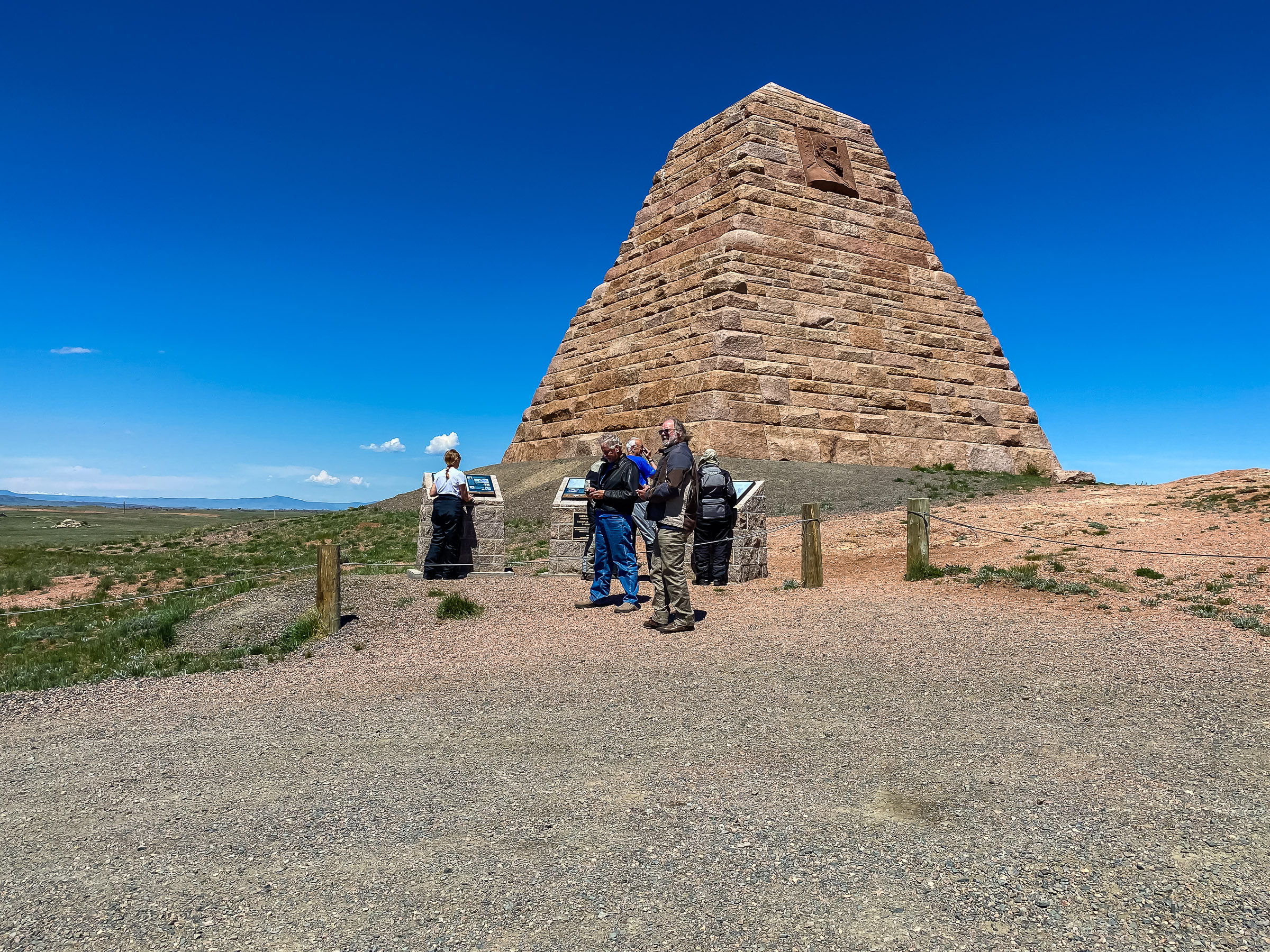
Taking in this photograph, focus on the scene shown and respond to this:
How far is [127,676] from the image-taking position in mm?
6887

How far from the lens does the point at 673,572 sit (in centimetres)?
782

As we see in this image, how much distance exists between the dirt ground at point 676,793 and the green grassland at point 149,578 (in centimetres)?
73

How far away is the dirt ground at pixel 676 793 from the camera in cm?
289

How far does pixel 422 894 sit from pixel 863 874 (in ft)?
5.73

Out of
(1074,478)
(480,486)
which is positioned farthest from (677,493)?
(1074,478)

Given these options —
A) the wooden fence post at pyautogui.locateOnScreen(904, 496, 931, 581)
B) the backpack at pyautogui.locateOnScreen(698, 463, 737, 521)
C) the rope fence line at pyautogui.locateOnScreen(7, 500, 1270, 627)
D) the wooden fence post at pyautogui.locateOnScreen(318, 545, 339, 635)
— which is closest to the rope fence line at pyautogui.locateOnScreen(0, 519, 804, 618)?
the rope fence line at pyautogui.locateOnScreen(7, 500, 1270, 627)

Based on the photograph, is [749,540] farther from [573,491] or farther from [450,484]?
[450,484]

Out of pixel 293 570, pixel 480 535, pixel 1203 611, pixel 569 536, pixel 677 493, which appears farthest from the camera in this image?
pixel 569 536

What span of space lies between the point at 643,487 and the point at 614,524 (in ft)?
1.85

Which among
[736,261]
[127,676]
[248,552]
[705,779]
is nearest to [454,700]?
[705,779]

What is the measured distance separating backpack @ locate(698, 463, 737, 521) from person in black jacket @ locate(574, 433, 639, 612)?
1.45 metres

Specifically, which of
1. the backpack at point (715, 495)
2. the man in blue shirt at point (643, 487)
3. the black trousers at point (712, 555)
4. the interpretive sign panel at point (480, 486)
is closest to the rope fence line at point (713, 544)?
the black trousers at point (712, 555)

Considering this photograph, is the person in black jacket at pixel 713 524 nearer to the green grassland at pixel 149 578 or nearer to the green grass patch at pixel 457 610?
the green grass patch at pixel 457 610

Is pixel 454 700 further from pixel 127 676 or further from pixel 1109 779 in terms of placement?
pixel 1109 779
